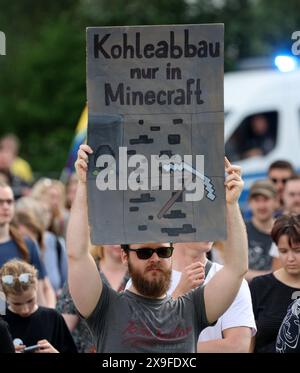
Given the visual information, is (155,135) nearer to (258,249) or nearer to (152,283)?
(152,283)

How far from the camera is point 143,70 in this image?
19.6 feet

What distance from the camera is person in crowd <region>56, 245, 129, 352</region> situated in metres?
8.27

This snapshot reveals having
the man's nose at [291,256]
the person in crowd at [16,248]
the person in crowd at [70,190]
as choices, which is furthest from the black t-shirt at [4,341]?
the person in crowd at [70,190]

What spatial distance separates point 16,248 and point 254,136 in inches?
353

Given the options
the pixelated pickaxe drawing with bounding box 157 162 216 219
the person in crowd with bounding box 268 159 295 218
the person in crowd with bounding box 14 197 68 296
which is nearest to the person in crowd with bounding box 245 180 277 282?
the person in crowd with bounding box 268 159 295 218

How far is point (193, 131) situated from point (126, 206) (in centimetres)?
44

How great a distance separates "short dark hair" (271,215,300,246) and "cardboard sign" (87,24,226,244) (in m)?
1.58

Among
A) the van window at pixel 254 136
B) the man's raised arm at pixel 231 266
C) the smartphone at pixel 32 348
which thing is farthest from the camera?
the van window at pixel 254 136

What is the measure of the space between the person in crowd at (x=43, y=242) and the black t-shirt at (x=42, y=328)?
132 inches

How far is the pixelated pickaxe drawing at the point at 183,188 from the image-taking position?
5887mm

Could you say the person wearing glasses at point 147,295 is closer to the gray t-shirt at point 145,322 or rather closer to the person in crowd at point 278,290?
the gray t-shirt at point 145,322

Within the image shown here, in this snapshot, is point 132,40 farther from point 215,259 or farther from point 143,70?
point 215,259

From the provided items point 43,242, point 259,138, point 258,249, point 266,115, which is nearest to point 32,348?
point 258,249

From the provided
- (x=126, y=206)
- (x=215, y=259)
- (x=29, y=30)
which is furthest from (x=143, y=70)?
(x=29, y=30)
